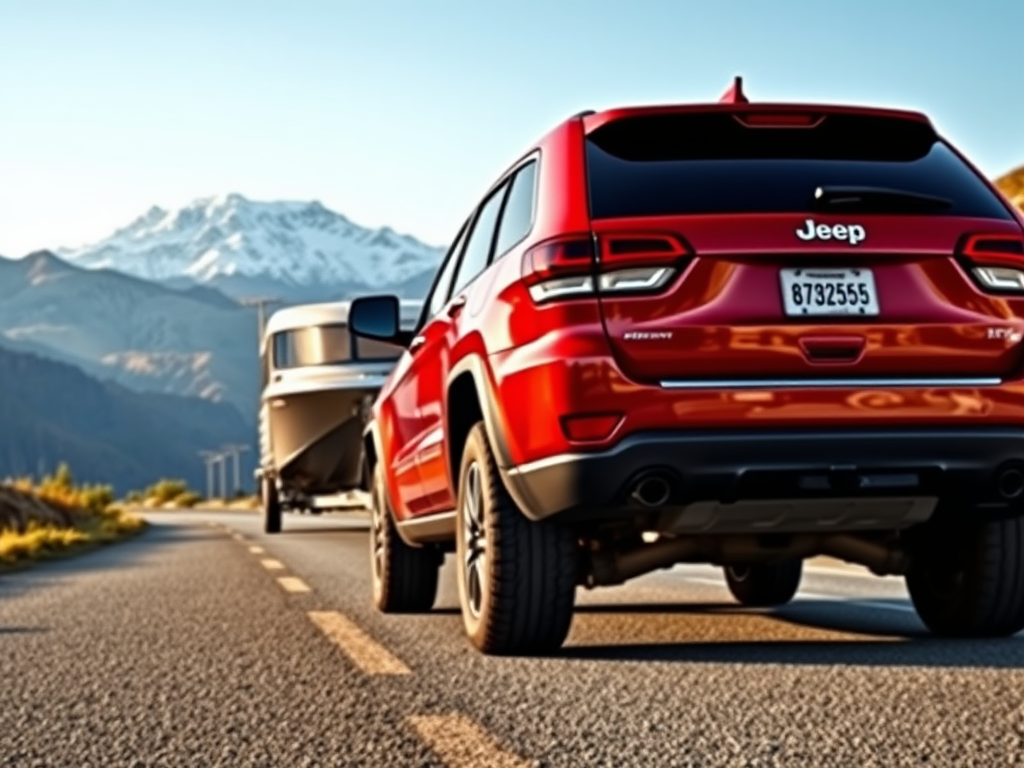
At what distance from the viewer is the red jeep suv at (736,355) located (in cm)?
534

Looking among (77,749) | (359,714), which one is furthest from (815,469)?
(77,749)

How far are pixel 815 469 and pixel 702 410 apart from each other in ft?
1.36

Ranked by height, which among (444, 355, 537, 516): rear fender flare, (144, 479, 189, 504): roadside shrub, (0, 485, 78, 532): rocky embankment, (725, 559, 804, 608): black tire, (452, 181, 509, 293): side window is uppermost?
(452, 181, 509, 293): side window

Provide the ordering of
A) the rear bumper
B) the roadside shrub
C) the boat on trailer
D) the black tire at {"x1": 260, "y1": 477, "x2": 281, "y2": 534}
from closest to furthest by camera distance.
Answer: the rear bumper
the boat on trailer
the black tire at {"x1": 260, "y1": 477, "x2": 281, "y2": 534}
the roadside shrub

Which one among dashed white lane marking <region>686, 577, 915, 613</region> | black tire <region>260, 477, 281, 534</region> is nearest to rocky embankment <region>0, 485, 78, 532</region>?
black tire <region>260, 477, 281, 534</region>

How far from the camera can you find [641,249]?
5.45m

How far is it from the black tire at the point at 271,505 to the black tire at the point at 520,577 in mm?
16659

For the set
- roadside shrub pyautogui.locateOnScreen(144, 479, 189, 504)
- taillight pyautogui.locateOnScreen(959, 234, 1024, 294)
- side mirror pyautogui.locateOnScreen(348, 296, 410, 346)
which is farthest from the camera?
roadside shrub pyautogui.locateOnScreen(144, 479, 189, 504)

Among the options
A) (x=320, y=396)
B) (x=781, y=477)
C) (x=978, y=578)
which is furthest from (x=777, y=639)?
(x=320, y=396)

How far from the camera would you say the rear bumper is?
530 cm

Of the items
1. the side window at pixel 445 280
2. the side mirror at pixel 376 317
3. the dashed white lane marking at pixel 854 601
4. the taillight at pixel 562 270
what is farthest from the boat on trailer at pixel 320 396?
the taillight at pixel 562 270

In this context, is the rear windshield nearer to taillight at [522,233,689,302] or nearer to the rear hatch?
the rear hatch

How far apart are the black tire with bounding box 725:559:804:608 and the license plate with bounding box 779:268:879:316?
2864mm

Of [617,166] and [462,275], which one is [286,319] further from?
[617,166]
